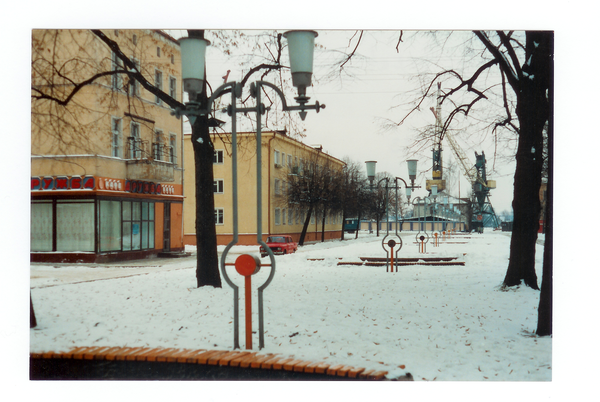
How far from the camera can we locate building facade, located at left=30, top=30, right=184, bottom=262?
9.00 m

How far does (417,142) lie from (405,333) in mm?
5885

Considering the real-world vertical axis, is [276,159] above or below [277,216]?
above

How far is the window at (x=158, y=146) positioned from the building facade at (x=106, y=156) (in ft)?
0.15

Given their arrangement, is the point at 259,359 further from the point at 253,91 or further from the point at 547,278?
the point at 547,278

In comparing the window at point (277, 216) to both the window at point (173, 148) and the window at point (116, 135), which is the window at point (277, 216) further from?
the window at point (116, 135)

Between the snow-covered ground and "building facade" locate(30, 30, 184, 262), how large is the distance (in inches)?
95.1

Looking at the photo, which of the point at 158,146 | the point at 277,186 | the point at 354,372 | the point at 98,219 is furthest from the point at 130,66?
the point at 277,186

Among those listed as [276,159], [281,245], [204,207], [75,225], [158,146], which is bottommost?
[281,245]

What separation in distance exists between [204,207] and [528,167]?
5739 millimetres

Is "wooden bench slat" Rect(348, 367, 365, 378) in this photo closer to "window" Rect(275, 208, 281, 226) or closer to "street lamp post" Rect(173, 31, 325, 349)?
"street lamp post" Rect(173, 31, 325, 349)

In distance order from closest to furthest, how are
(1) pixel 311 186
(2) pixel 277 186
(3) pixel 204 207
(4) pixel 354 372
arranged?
(4) pixel 354 372 < (3) pixel 204 207 < (1) pixel 311 186 < (2) pixel 277 186

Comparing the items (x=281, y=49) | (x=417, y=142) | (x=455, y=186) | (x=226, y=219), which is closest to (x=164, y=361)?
(x=281, y=49)

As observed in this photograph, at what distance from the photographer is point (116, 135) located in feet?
62.9

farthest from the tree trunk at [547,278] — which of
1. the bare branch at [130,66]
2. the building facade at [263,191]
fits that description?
the building facade at [263,191]
